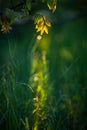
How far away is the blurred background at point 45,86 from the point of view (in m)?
3.70

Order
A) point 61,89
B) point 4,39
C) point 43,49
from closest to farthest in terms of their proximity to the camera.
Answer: point 61,89, point 43,49, point 4,39

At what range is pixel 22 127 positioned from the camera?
12.0ft

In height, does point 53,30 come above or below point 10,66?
below

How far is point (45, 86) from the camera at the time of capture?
13.3 ft

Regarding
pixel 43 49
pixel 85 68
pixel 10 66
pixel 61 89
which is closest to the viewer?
pixel 10 66

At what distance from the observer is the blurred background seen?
12.1 feet

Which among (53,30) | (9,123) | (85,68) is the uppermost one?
(9,123)

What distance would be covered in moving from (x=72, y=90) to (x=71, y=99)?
19cm

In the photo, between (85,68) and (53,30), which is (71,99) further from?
(53,30)

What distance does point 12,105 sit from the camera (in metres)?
3.71

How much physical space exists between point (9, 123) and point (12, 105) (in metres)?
0.14

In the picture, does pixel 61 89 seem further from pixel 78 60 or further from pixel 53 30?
pixel 53 30

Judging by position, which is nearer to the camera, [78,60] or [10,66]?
[10,66]

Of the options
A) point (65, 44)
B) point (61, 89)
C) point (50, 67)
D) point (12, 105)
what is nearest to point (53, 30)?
point (65, 44)
